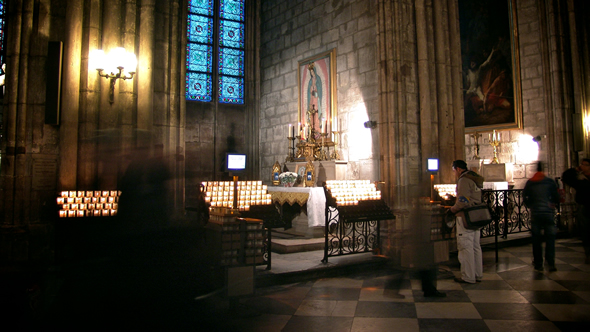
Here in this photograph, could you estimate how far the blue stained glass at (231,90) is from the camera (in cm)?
1188

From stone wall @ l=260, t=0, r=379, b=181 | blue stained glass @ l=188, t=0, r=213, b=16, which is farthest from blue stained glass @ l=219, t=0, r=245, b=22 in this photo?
stone wall @ l=260, t=0, r=379, b=181

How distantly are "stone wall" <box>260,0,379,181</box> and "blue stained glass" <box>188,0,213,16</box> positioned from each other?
1.64 meters

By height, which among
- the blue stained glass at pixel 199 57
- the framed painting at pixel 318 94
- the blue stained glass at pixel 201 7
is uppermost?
the blue stained glass at pixel 201 7

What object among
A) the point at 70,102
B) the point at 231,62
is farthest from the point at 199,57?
the point at 70,102

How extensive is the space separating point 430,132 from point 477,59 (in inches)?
235

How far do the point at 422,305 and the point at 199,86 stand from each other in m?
9.43

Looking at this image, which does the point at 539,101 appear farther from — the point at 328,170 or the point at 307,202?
the point at 307,202

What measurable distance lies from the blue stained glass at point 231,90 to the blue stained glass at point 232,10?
6.47 feet

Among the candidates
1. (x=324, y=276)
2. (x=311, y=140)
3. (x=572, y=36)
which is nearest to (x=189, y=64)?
(x=311, y=140)

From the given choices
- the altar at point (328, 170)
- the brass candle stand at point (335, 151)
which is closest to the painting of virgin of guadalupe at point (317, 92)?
the brass candle stand at point (335, 151)

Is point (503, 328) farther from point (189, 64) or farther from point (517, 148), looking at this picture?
point (189, 64)

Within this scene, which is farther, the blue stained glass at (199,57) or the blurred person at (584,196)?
the blue stained glass at (199,57)

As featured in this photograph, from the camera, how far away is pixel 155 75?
5906mm

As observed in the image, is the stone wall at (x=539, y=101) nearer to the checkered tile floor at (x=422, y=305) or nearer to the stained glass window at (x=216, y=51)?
the checkered tile floor at (x=422, y=305)
